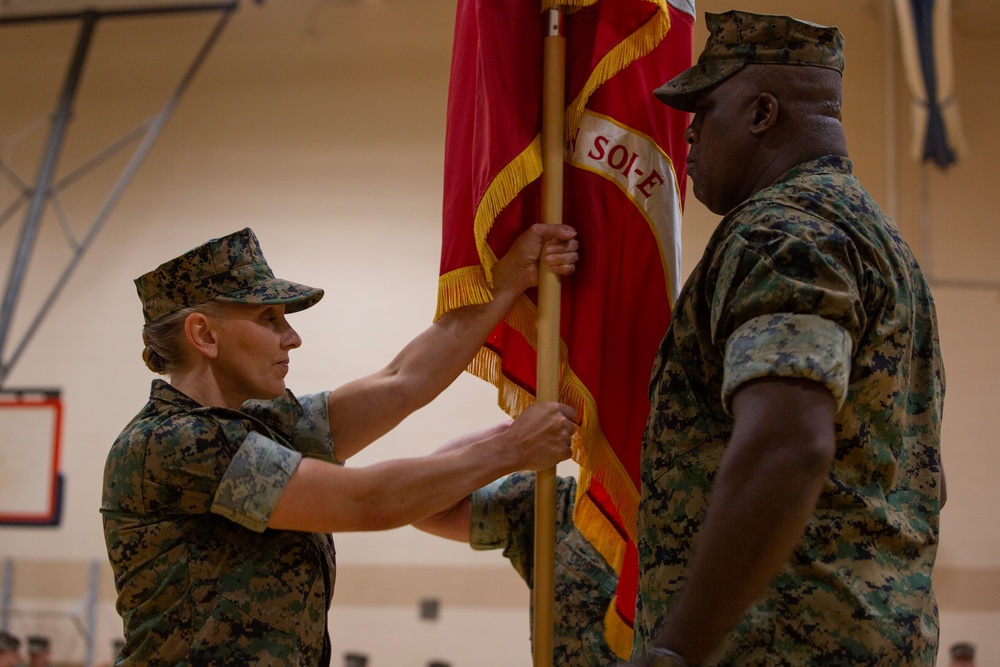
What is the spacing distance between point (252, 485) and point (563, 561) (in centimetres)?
103

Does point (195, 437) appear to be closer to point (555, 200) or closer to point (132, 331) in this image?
point (555, 200)

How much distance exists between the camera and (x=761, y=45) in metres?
1.47

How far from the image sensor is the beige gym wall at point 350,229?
6.09 m

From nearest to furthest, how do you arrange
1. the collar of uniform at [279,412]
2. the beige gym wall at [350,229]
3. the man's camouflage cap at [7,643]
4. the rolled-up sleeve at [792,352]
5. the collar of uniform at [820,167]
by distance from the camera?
the rolled-up sleeve at [792,352]
the collar of uniform at [820,167]
the collar of uniform at [279,412]
the man's camouflage cap at [7,643]
the beige gym wall at [350,229]

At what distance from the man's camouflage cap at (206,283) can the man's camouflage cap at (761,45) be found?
100cm

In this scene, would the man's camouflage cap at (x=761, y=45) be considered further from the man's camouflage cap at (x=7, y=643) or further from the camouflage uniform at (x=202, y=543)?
the man's camouflage cap at (x=7, y=643)

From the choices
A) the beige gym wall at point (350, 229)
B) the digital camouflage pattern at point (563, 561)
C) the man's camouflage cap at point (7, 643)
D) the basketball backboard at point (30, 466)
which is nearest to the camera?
the digital camouflage pattern at point (563, 561)

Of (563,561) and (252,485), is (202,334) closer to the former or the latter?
(252,485)

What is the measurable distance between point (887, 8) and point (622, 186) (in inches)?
189

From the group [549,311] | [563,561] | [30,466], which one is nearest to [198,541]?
[549,311]

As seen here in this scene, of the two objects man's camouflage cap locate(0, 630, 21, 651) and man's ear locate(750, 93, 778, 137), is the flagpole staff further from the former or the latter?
man's camouflage cap locate(0, 630, 21, 651)

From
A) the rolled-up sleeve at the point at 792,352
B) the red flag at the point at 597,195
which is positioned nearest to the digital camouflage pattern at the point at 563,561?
the red flag at the point at 597,195

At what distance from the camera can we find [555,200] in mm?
2148

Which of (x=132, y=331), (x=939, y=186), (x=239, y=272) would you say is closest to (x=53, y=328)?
(x=132, y=331)
